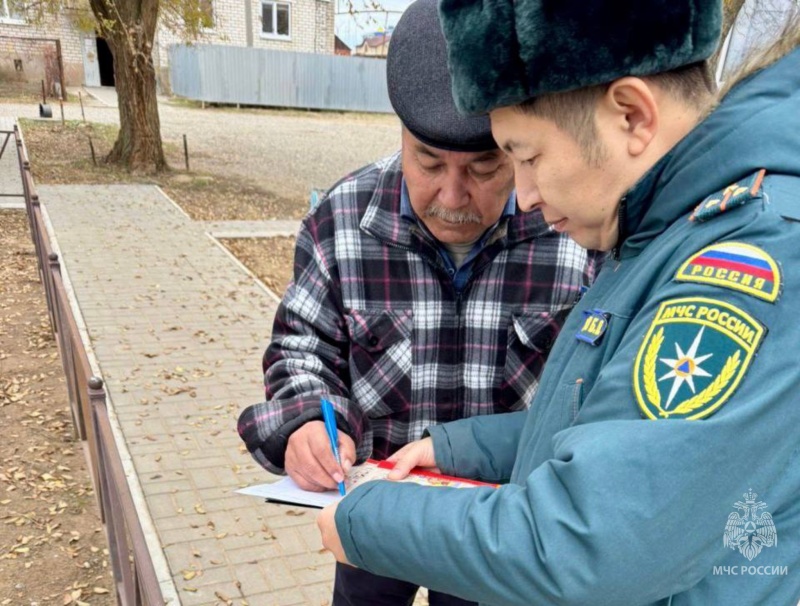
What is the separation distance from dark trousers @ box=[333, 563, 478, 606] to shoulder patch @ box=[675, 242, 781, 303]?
1455 millimetres

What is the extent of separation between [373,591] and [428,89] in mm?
1390

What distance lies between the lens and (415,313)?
1752 mm

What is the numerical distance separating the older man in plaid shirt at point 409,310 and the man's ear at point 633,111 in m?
0.67

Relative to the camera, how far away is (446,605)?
2.07m

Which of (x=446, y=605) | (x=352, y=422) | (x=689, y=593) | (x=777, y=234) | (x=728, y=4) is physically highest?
(x=728, y=4)

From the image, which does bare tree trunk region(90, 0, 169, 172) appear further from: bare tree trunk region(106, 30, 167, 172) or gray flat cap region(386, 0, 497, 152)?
gray flat cap region(386, 0, 497, 152)

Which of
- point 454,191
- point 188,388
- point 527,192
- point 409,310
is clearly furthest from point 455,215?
point 188,388

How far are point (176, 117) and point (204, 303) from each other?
17.5 m

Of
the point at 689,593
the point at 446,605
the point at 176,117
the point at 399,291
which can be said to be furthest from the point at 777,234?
the point at 176,117

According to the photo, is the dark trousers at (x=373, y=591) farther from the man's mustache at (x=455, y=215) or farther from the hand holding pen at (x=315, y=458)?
the man's mustache at (x=455, y=215)

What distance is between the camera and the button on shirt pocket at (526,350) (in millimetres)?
1743

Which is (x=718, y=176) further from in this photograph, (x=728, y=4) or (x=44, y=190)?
(x=44, y=190)

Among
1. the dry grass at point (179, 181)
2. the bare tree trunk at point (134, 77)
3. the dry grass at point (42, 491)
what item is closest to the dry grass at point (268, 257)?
the dry grass at point (179, 181)

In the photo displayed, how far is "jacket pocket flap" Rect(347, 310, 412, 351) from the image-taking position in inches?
68.8
